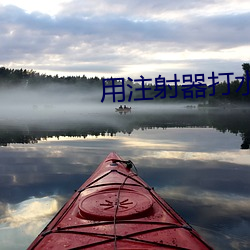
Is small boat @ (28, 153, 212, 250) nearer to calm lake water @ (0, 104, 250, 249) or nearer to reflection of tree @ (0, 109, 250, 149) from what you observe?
calm lake water @ (0, 104, 250, 249)

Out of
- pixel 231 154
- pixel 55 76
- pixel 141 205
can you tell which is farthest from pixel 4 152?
pixel 55 76

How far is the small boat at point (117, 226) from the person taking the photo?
4.31 m

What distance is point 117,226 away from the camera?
15.6ft

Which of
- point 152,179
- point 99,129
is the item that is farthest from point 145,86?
point 152,179

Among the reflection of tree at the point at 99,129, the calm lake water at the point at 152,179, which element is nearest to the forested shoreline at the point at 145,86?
the reflection of tree at the point at 99,129

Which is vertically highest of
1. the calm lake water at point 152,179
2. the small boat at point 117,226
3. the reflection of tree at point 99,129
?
the small boat at point 117,226

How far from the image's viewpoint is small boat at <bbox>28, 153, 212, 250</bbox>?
170 inches

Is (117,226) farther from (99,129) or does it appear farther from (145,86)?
(145,86)

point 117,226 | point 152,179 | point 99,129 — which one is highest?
point 117,226

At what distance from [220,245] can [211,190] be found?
3669mm

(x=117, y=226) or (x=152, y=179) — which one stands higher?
(x=117, y=226)

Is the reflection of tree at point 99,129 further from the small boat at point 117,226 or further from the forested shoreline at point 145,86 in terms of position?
the forested shoreline at point 145,86

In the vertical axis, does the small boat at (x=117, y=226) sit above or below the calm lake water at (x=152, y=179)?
above

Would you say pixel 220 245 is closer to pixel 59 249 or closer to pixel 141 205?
pixel 141 205
